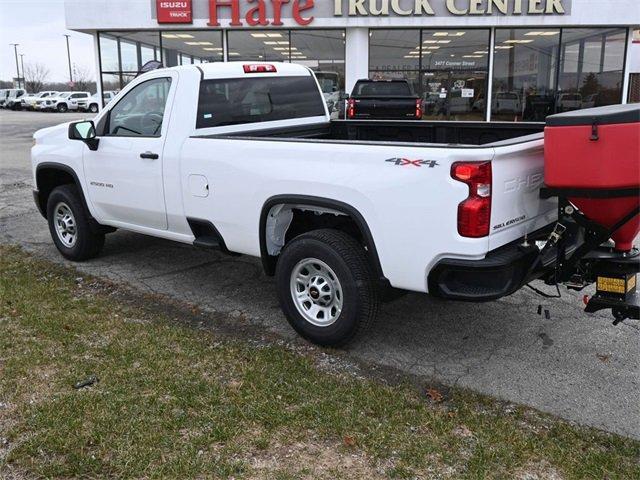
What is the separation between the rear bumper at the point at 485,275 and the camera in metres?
3.51

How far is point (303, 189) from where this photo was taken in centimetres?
413

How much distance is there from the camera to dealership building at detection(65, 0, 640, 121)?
1931 centimetres

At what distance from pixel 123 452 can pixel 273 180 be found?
1976 mm

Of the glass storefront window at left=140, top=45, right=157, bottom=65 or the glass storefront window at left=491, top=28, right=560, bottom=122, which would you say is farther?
the glass storefront window at left=140, top=45, right=157, bottom=65

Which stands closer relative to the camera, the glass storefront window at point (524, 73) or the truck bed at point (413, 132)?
the truck bed at point (413, 132)

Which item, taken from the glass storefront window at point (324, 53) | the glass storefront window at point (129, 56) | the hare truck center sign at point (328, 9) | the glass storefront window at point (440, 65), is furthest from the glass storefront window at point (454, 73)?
the glass storefront window at point (129, 56)

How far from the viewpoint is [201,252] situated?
22.7 feet

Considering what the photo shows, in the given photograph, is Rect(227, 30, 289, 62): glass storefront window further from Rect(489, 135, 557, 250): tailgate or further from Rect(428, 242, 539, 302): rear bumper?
Rect(428, 242, 539, 302): rear bumper

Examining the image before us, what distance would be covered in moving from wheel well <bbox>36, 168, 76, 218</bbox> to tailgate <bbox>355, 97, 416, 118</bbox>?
937 centimetres

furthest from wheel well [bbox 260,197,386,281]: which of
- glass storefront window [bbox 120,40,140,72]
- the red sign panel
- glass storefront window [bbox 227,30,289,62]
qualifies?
→ glass storefront window [bbox 120,40,140,72]

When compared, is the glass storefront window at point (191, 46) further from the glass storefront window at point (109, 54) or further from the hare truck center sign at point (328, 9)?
the glass storefront window at point (109, 54)

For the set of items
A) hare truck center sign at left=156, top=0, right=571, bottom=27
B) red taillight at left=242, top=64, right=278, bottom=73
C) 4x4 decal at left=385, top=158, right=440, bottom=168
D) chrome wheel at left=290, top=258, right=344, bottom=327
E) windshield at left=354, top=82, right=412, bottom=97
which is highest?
hare truck center sign at left=156, top=0, right=571, bottom=27

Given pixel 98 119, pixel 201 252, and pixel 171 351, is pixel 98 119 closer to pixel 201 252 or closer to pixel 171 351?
pixel 201 252

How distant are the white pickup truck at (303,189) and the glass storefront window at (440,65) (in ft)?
49.8
